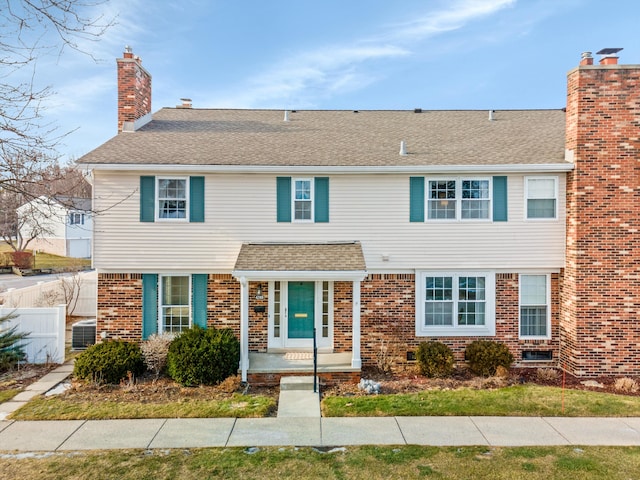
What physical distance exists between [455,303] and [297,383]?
4.73 m

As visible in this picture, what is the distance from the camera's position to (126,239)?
11.4 m

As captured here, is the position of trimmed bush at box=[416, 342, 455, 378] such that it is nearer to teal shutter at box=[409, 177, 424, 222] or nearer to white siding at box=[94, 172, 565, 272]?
white siding at box=[94, 172, 565, 272]

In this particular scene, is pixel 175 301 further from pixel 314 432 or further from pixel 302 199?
pixel 314 432

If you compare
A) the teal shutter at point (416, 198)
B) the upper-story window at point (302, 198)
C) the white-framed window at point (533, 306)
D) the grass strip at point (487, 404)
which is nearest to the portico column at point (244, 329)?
the upper-story window at point (302, 198)

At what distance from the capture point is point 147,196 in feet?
37.4

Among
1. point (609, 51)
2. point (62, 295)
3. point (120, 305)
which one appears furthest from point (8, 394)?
point (609, 51)

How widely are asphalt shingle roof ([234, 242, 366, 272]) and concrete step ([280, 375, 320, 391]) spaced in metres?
2.52

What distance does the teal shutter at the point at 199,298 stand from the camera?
11.7m

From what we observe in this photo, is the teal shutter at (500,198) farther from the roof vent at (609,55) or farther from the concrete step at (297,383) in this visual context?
the concrete step at (297,383)

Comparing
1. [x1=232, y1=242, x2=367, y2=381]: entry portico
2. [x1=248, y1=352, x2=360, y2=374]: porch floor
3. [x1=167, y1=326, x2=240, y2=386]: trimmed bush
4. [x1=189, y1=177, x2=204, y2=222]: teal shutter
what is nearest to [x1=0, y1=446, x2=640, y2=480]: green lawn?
[x1=167, y1=326, x2=240, y2=386]: trimmed bush

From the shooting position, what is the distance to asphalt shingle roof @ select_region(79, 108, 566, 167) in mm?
11469

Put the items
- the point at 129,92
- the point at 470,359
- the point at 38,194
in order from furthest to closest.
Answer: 1. the point at 129,92
2. the point at 470,359
3. the point at 38,194

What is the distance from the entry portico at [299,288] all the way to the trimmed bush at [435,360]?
164cm

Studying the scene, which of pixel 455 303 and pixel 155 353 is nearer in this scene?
pixel 155 353
